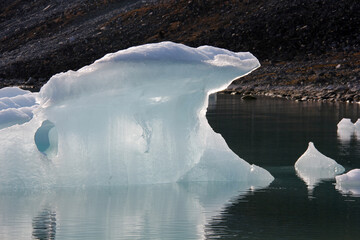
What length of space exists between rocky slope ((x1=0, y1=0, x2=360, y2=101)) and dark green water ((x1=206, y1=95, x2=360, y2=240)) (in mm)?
19410

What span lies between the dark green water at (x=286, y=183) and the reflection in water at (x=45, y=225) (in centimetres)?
301

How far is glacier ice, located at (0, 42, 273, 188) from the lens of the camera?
61.9 feet

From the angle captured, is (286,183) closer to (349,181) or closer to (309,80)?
(349,181)

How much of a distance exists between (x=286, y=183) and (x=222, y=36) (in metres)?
80.9

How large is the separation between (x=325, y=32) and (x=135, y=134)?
75132 mm

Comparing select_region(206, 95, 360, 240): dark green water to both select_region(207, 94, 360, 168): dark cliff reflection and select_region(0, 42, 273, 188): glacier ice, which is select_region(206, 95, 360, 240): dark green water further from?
select_region(0, 42, 273, 188): glacier ice

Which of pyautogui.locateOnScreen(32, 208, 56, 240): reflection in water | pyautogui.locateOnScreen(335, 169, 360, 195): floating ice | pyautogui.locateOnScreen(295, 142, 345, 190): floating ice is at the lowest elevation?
pyautogui.locateOnScreen(32, 208, 56, 240): reflection in water

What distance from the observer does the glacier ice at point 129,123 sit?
742 inches

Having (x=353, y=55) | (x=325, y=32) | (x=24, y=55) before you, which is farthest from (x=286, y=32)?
(x=24, y=55)

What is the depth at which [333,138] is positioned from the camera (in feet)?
110

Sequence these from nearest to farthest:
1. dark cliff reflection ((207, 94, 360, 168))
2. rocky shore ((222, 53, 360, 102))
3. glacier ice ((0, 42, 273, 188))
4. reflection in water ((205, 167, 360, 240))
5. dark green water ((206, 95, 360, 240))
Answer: reflection in water ((205, 167, 360, 240))
dark green water ((206, 95, 360, 240))
glacier ice ((0, 42, 273, 188))
dark cliff reflection ((207, 94, 360, 168))
rocky shore ((222, 53, 360, 102))

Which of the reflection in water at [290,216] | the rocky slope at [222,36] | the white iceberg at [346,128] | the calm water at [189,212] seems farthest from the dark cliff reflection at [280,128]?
the rocky slope at [222,36]

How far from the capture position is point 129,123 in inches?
777

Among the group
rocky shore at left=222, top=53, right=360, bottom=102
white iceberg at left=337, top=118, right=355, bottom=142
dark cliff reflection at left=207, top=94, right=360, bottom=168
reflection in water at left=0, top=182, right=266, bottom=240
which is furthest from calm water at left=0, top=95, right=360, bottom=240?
rocky shore at left=222, top=53, right=360, bottom=102
